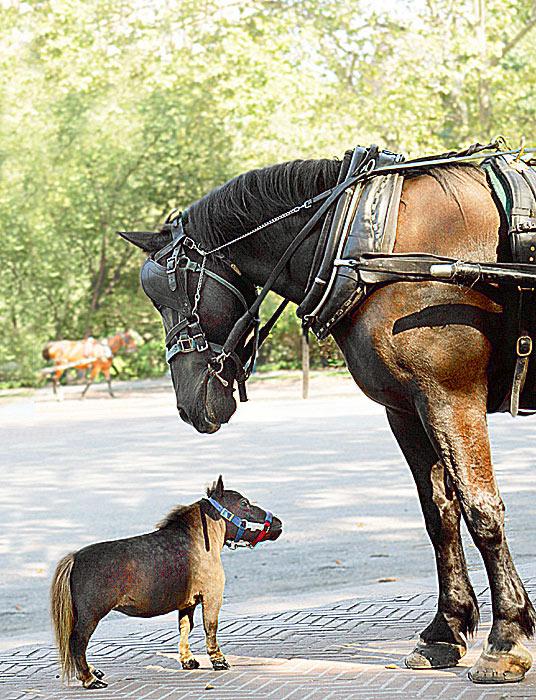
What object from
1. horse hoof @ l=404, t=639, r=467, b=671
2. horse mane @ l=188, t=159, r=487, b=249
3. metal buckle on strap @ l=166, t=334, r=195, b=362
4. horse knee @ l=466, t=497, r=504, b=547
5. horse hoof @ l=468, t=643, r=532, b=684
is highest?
horse mane @ l=188, t=159, r=487, b=249

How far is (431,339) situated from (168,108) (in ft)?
94.6

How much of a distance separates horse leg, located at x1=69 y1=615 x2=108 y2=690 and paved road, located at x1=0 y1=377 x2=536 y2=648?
1449 millimetres

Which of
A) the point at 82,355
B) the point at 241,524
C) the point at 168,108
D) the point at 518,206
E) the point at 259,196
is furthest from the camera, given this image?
the point at 168,108

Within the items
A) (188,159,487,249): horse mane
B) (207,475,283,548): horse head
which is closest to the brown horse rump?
(188,159,487,249): horse mane

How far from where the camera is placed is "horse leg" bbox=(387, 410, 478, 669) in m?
4.81

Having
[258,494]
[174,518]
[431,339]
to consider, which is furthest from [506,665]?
[258,494]

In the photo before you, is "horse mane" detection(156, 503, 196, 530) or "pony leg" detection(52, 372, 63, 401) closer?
"horse mane" detection(156, 503, 196, 530)

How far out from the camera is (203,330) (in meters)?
4.86

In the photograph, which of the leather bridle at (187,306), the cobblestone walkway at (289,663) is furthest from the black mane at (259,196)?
the cobblestone walkway at (289,663)

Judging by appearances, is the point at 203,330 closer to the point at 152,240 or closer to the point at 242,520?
the point at 152,240

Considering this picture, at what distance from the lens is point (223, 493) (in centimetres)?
525

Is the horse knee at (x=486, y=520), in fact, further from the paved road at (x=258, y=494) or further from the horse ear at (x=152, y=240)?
the paved road at (x=258, y=494)

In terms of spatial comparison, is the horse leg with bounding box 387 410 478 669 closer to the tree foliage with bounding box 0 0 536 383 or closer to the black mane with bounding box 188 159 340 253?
the black mane with bounding box 188 159 340 253

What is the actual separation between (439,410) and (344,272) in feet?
2.09
